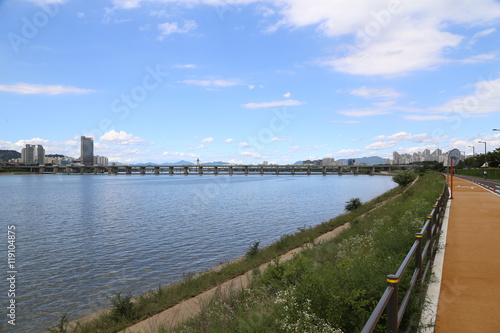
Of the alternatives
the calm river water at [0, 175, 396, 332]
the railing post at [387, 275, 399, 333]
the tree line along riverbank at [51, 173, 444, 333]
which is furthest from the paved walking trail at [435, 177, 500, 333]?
the calm river water at [0, 175, 396, 332]

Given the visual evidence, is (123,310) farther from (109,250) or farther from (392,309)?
(109,250)

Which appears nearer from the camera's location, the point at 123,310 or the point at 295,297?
the point at 295,297

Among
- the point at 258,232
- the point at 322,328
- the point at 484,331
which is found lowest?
the point at 258,232

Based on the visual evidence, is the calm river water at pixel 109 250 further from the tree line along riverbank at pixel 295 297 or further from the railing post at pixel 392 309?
the railing post at pixel 392 309

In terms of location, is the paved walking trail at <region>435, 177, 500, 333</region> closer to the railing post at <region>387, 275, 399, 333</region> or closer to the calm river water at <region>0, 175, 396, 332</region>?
the railing post at <region>387, 275, 399, 333</region>

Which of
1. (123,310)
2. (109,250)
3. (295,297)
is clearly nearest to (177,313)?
(123,310)

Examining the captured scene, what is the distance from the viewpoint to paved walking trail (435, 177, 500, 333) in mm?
5374

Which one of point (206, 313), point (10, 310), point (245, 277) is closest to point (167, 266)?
point (245, 277)

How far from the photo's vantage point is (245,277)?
488 inches

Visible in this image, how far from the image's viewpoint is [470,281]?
23.9ft

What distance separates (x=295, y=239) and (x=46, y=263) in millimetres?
12549

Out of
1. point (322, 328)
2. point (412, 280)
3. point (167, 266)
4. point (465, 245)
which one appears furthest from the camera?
point (167, 266)

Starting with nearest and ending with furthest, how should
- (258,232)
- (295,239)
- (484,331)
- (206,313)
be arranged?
(484,331) → (206,313) → (295,239) → (258,232)

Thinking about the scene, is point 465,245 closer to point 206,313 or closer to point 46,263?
point 206,313
